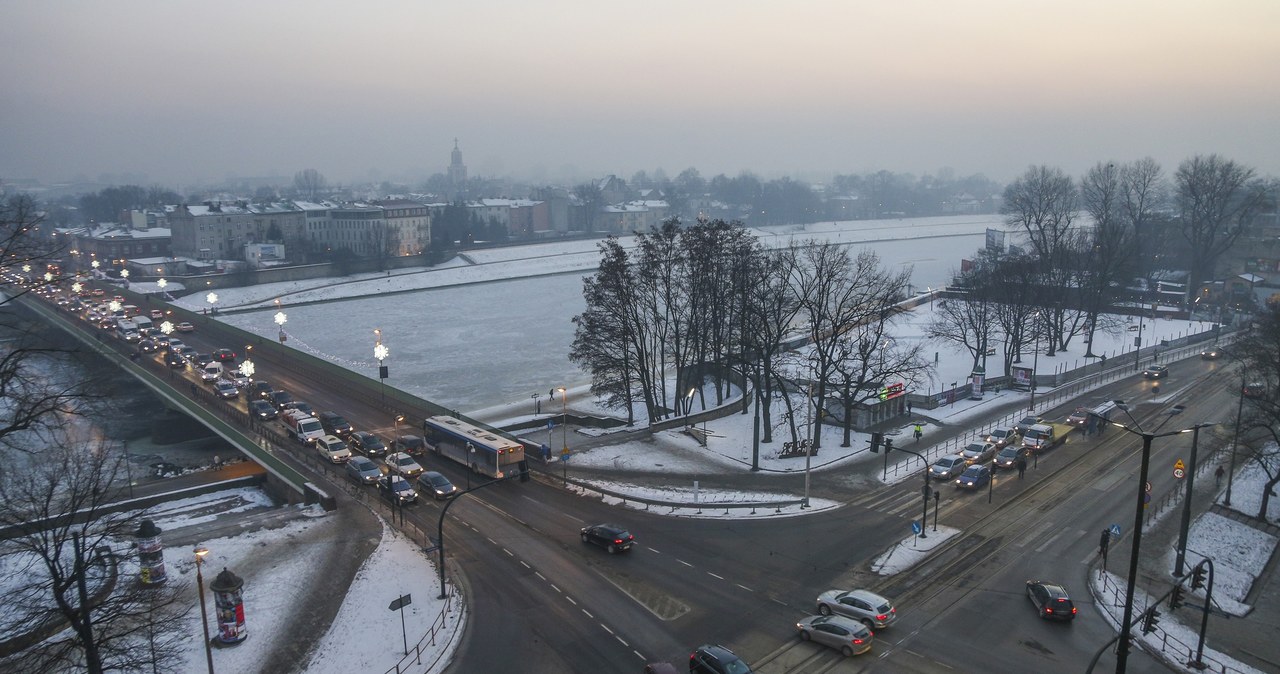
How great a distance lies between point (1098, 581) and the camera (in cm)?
2425

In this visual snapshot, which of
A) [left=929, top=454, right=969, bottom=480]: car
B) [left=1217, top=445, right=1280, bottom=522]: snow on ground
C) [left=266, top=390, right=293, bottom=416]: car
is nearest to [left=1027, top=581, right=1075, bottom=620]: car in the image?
[left=929, top=454, right=969, bottom=480]: car

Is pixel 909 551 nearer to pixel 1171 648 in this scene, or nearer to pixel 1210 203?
pixel 1171 648

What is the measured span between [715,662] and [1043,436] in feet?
87.3

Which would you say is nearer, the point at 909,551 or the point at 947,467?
the point at 909,551

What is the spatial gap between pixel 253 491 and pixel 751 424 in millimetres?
25391

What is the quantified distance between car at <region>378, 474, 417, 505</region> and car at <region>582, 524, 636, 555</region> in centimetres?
864

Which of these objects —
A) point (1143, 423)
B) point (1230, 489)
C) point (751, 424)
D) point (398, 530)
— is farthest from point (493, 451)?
point (1143, 423)

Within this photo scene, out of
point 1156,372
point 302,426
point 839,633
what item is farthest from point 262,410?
point 1156,372

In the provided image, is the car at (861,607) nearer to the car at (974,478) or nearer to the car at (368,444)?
the car at (974,478)

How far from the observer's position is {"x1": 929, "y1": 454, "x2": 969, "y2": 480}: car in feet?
111

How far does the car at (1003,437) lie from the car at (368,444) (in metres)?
29.6

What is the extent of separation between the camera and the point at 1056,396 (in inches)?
1902

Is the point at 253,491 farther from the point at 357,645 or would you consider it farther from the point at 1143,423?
the point at 1143,423

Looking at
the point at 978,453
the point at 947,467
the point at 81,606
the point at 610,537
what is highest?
the point at 81,606
